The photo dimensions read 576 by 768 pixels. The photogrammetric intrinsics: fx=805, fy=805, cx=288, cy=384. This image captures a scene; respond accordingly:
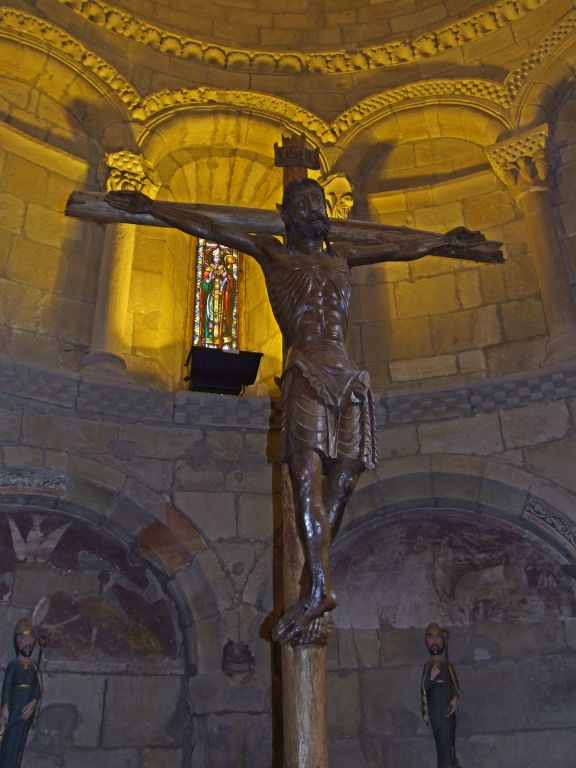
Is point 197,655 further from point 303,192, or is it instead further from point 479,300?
point 479,300

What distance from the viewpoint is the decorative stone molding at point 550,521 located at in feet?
18.8

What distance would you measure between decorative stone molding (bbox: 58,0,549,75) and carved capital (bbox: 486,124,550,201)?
166 centimetres

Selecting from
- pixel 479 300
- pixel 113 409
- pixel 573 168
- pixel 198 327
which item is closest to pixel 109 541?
pixel 113 409

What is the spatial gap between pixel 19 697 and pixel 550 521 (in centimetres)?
379

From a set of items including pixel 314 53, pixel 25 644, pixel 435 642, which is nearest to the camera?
pixel 25 644

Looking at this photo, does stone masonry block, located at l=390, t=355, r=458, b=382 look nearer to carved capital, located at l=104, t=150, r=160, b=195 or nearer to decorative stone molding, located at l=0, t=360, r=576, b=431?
decorative stone molding, located at l=0, t=360, r=576, b=431

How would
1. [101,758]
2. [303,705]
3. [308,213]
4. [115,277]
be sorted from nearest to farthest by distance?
[303,705], [308,213], [101,758], [115,277]

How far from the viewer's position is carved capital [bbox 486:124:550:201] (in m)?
7.30

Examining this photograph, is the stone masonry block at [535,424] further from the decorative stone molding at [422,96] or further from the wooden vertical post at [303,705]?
A: the decorative stone molding at [422,96]

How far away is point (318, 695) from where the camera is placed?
11.3 ft

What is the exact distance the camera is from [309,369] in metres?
3.85

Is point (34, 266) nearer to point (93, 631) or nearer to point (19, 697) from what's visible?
point (93, 631)

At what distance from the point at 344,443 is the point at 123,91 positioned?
5.42 meters

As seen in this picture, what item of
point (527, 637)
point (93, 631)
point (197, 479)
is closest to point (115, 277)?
point (197, 479)
